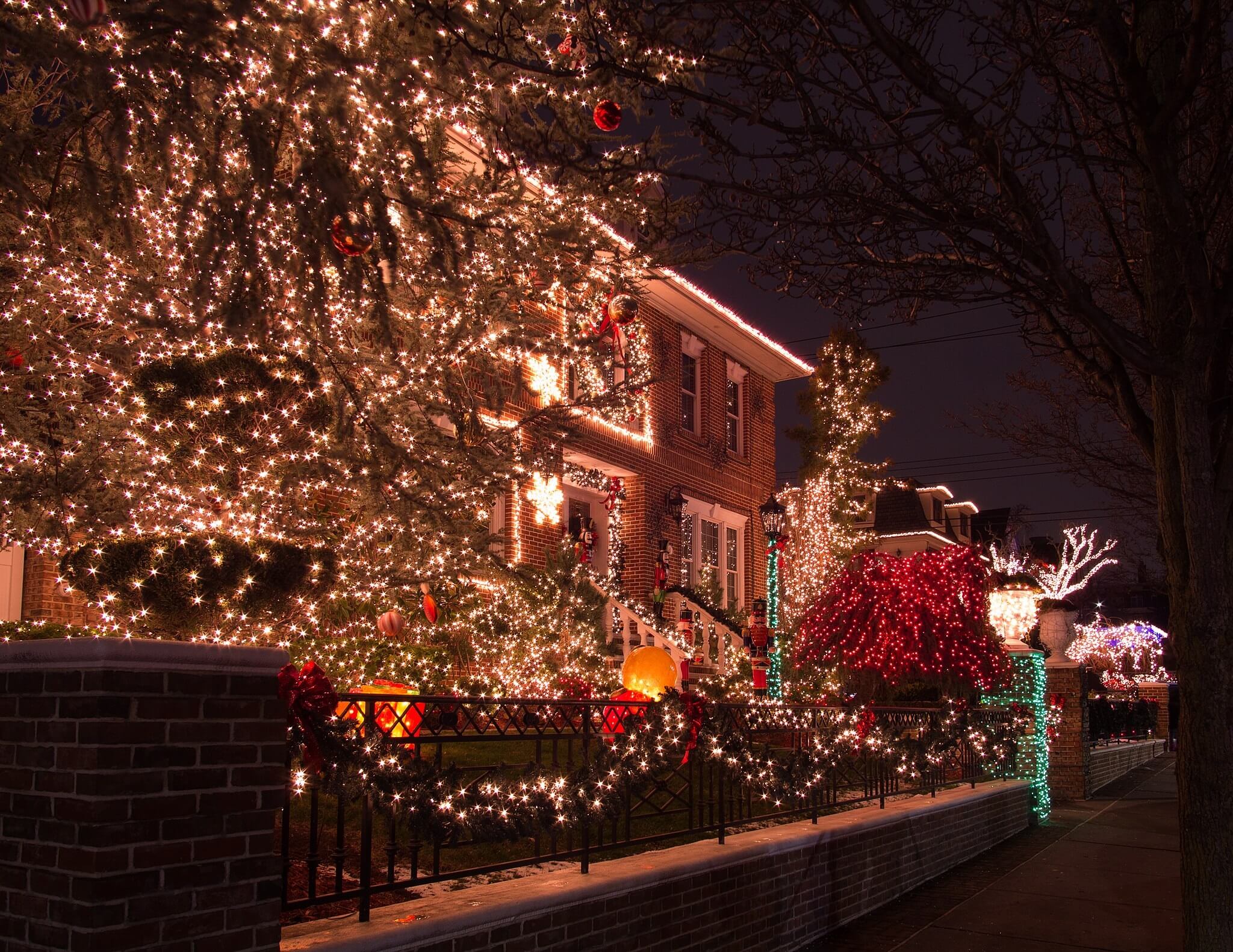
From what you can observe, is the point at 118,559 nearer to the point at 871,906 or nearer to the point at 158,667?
the point at 158,667

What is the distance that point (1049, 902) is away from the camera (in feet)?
29.7

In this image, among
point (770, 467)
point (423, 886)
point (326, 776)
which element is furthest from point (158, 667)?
point (770, 467)

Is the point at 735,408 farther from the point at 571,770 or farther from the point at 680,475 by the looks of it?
the point at 571,770

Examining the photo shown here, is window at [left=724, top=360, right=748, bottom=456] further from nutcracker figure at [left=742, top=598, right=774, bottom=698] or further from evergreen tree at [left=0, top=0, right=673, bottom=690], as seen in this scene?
evergreen tree at [left=0, top=0, right=673, bottom=690]

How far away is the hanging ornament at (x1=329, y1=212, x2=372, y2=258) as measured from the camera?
4.89 metres

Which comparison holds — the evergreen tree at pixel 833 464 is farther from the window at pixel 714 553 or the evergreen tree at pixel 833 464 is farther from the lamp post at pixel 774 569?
the lamp post at pixel 774 569

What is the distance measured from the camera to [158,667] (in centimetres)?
329

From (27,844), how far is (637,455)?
1609 cm

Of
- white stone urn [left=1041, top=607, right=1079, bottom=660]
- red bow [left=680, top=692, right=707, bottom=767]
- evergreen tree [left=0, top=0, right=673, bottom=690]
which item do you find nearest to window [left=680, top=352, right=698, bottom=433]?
white stone urn [left=1041, top=607, right=1079, bottom=660]

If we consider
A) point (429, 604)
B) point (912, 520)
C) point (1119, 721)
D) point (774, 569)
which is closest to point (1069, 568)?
point (912, 520)

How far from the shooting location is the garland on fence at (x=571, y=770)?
4.29 meters

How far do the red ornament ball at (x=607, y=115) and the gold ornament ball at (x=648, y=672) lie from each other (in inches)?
261

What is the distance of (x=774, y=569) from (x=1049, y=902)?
31.2ft

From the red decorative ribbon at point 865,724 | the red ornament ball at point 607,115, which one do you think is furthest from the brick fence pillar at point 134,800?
the red decorative ribbon at point 865,724
